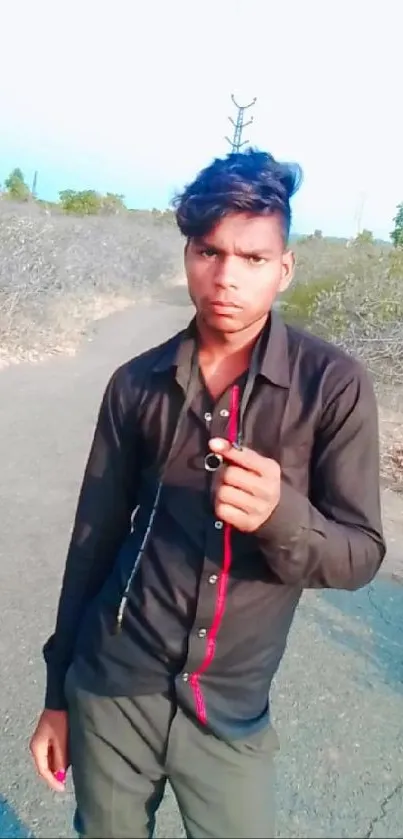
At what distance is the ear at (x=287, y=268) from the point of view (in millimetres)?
1412

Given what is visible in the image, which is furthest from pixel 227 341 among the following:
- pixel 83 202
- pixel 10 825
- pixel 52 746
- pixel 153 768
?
pixel 83 202

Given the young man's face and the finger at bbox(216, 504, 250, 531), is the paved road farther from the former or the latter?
the young man's face

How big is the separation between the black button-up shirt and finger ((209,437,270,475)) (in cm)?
27

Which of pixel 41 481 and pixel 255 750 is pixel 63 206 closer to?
pixel 41 481

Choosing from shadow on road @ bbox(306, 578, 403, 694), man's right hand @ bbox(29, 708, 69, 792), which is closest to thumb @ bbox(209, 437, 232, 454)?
man's right hand @ bbox(29, 708, 69, 792)

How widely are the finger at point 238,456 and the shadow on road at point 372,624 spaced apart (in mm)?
2929

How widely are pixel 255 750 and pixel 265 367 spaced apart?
59cm

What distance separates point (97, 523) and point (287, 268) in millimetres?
559

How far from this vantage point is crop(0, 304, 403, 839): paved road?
2.61 meters

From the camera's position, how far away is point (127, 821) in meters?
1.41

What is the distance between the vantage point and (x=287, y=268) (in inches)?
56.4

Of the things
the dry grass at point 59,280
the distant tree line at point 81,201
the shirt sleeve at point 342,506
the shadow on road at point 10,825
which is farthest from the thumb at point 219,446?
the distant tree line at point 81,201

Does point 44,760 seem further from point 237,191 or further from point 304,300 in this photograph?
point 304,300

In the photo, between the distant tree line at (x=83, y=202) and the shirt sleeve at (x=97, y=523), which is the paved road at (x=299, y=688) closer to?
the shirt sleeve at (x=97, y=523)
